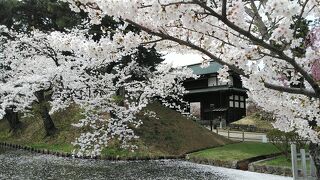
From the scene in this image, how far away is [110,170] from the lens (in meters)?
16.6

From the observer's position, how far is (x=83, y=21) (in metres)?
23.1

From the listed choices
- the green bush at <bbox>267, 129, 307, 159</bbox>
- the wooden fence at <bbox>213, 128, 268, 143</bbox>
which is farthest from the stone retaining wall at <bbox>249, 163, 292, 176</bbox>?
the wooden fence at <bbox>213, 128, 268, 143</bbox>

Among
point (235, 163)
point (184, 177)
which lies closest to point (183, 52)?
point (184, 177)

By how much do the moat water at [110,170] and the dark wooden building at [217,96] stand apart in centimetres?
2430

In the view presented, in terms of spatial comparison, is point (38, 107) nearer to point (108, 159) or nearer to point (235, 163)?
point (108, 159)

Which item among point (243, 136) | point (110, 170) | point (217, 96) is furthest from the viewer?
point (217, 96)

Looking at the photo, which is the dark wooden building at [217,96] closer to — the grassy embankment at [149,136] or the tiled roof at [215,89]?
the tiled roof at [215,89]

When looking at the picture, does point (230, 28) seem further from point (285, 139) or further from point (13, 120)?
point (13, 120)

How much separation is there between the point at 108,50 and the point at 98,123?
60.2 ft

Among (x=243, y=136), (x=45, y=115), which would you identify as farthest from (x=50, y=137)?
(x=243, y=136)

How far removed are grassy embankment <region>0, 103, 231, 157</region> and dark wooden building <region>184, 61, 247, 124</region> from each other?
46.6 ft

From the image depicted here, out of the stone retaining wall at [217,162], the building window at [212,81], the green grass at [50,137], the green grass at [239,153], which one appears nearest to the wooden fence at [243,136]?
the green grass at [239,153]

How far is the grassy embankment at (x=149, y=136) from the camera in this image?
22.7m

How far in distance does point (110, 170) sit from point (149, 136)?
785 cm
